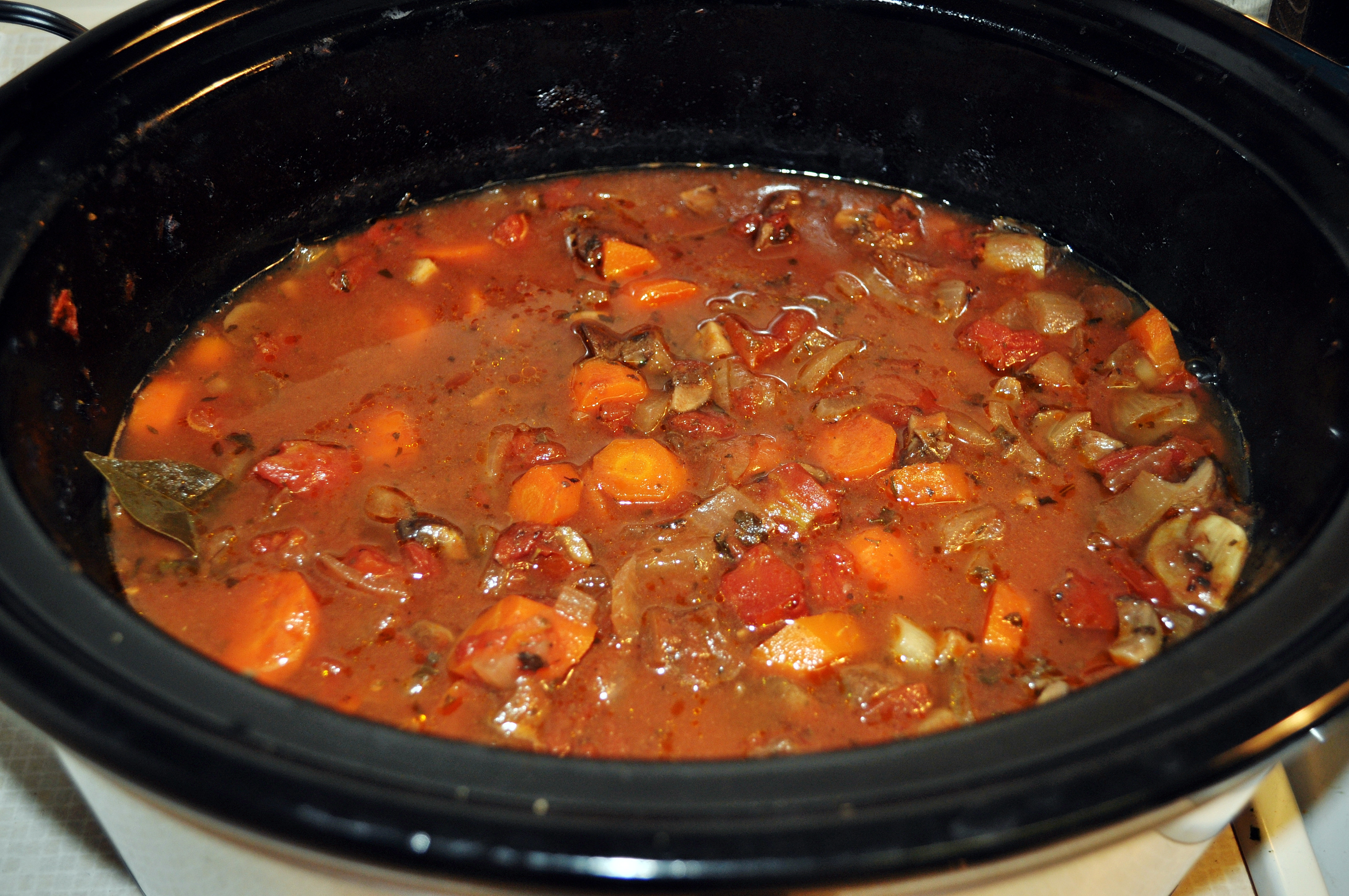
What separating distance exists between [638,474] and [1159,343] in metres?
1.43

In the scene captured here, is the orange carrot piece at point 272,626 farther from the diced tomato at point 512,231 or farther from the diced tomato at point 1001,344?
the diced tomato at point 1001,344

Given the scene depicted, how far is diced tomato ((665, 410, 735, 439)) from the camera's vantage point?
7.95ft

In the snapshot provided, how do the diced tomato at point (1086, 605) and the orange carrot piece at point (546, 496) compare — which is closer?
the diced tomato at point (1086, 605)

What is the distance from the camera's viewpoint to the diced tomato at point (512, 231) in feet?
9.82

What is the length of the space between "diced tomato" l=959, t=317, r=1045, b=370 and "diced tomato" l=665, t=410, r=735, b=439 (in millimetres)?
705

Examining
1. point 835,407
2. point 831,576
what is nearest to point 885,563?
point 831,576

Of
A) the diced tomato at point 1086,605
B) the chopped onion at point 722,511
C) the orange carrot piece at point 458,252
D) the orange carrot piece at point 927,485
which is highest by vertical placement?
the orange carrot piece at point 458,252

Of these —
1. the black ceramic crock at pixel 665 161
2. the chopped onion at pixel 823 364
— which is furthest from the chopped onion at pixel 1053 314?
the chopped onion at pixel 823 364

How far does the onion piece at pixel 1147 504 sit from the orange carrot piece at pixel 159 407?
2182 millimetres

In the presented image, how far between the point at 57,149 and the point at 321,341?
0.72 meters

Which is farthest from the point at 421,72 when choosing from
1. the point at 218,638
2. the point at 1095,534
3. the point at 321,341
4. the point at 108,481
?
the point at 1095,534

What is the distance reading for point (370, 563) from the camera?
2131mm

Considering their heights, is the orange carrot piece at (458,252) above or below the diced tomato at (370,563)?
above

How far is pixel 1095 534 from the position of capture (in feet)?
7.45
